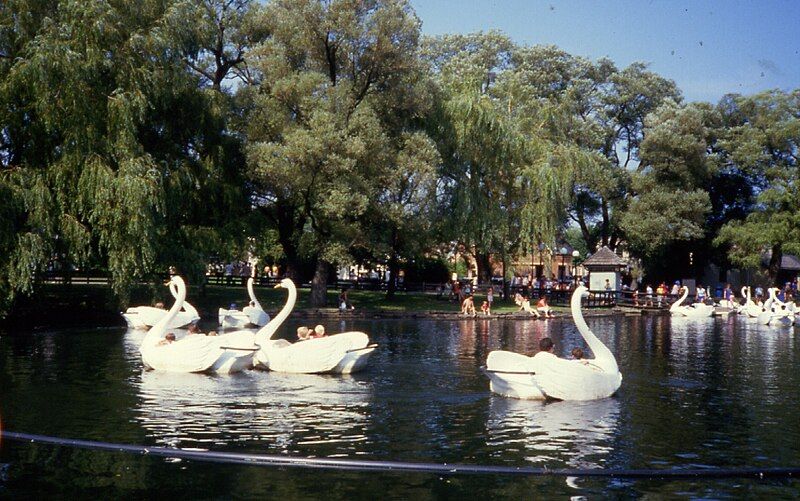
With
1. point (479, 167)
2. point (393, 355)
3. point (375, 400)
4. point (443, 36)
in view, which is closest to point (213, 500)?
point (375, 400)

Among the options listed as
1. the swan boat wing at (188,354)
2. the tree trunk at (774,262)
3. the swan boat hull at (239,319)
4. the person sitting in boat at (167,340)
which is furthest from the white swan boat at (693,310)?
the swan boat wing at (188,354)

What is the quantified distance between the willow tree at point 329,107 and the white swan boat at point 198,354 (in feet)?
74.1

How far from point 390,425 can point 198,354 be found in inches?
316

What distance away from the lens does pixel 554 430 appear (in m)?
15.9

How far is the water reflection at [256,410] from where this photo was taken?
14.7 m

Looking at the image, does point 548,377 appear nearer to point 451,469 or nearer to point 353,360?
point 353,360

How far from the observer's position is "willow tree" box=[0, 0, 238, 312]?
3122cm

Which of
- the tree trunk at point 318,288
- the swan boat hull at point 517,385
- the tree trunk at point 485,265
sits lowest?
the swan boat hull at point 517,385

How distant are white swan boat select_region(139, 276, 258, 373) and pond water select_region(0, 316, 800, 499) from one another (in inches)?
21.2

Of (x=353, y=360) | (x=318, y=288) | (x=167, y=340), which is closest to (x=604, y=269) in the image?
(x=318, y=288)

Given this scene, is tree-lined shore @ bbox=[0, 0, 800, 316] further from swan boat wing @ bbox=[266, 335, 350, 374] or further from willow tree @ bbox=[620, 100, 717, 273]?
swan boat wing @ bbox=[266, 335, 350, 374]

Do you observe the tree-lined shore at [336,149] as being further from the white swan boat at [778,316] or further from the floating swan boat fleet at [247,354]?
the white swan boat at [778,316]

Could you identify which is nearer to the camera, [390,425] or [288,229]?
[390,425]

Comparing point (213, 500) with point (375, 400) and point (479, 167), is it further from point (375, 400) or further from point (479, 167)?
point (479, 167)
